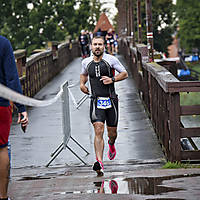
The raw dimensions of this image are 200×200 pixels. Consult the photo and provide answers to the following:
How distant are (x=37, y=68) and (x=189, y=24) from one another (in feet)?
266

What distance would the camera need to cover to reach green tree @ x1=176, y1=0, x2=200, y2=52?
319 feet

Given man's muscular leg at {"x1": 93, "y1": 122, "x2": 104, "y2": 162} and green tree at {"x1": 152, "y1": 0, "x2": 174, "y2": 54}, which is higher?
man's muscular leg at {"x1": 93, "y1": 122, "x2": 104, "y2": 162}

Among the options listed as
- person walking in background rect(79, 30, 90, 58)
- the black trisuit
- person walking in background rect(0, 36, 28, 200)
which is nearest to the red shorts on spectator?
person walking in background rect(0, 36, 28, 200)

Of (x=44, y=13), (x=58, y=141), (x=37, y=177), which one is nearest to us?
(x=37, y=177)

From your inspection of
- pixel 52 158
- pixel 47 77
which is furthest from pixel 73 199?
pixel 47 77

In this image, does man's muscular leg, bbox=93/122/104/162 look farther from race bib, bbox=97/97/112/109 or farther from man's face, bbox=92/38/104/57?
man's face, bbox=92/38/104/57

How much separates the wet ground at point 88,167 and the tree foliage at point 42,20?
43.3m

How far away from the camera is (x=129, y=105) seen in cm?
1648

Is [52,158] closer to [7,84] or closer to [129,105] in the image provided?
[7,84]

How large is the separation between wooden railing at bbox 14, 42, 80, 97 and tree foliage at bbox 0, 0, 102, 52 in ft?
87.9

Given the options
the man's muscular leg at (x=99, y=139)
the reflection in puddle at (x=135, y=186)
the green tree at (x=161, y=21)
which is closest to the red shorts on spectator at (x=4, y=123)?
the reflection in puddle at (x=135, y=186)

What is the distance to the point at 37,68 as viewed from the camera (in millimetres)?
21328

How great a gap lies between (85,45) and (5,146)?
28506 mm

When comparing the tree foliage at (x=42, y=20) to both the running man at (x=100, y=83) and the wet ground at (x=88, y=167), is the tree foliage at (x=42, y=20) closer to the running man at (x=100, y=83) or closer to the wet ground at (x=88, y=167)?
the wet ground at (x=88, y=167)
